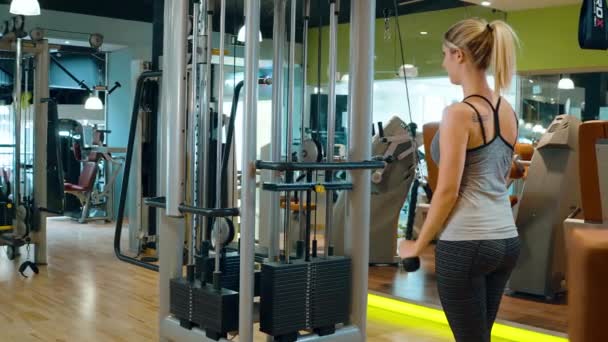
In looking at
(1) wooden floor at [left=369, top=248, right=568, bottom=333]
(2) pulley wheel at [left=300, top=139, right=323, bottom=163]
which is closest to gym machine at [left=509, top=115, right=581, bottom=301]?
(1) wooden floor at [left=369, top=248, right=568, bottom=333]

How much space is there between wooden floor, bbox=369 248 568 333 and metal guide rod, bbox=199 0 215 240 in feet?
7.42

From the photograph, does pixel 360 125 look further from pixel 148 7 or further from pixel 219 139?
pixel 148 7

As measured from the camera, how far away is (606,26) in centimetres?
442

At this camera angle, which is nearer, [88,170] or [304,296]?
[304,296]

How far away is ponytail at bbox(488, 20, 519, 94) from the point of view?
74.2 inches

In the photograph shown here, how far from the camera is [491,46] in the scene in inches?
74.9

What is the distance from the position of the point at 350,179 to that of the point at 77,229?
6670mm

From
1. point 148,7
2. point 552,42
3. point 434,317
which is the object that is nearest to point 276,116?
point 434,317

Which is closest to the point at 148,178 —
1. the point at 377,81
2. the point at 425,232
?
the point at 377,81

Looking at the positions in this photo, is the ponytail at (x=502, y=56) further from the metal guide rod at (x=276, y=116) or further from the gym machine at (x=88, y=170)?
the gym machine at (x=88, y=170)

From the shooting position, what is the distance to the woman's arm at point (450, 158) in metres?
1.80

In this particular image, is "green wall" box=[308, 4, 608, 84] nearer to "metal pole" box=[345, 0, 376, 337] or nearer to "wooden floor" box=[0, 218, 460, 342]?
"wooden floor" box=[0, 218, 460, 342]

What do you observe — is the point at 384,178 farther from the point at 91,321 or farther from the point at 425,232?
the point at 425,232

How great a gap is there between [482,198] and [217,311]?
4.17ft
